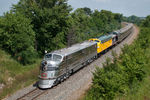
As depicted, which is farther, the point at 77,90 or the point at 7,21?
the point at 7,21

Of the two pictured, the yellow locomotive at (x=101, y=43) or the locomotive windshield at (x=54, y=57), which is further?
the yellow locomotive at (x=101, y=43)

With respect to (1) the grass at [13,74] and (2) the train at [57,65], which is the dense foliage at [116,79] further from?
(1) the grass at [13,74]

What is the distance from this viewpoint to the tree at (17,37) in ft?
76.8

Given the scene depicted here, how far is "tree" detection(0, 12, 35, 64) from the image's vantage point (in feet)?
76.8

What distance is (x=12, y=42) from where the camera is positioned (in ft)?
78.0

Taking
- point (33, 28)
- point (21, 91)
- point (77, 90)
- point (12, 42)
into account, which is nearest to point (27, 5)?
point (33, 28)

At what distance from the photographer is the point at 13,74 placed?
67.2 ft

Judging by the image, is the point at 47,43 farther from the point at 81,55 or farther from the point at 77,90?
the point at 77,90

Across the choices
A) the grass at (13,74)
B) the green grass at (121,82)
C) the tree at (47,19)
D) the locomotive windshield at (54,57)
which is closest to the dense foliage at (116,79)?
the green grass at (121,82)

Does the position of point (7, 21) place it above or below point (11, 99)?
above

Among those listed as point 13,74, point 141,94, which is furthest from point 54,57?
point 141,94

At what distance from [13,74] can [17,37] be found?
606 centimetres

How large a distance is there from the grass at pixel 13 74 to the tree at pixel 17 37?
1414 millimetres

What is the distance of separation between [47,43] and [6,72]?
466 inches
